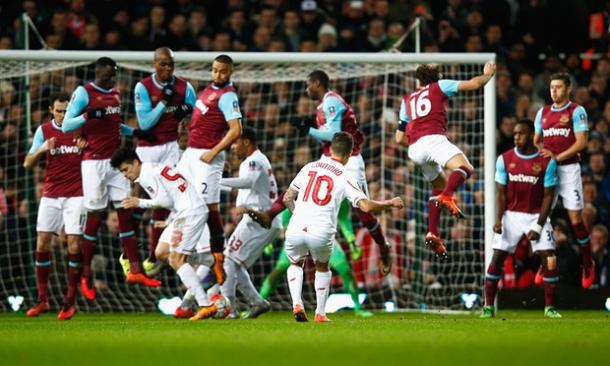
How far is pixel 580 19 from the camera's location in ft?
72.6

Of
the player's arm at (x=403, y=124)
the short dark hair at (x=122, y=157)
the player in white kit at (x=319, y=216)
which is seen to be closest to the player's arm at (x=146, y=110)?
the short dark hair at (x=122, y=157)

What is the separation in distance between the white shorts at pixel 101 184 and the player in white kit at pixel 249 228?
1.31m

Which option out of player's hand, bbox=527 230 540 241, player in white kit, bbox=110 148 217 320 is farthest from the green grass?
player's hand, bbox=527 230 540 241

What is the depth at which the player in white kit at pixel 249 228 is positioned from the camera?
48.9ft

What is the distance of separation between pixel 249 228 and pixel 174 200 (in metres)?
1.27

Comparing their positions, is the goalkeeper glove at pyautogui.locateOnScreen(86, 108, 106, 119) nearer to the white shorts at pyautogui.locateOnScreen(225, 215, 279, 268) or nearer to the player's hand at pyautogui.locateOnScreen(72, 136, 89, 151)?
the player's hand at pyautogui.locateOnScreen(72, 136, 89, 151)

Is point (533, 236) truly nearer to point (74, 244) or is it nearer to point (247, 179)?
point (247, 179)

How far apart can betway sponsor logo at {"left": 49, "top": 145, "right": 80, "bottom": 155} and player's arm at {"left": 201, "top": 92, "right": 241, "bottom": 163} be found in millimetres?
1839

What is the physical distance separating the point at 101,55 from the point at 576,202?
6.04 metres

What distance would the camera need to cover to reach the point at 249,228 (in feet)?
49.7

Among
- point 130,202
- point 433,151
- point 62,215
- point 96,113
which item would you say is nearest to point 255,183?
point 130,202

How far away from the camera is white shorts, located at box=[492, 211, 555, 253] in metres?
15.1

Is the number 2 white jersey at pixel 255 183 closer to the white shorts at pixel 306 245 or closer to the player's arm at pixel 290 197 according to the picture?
the player's arm at pixel 290 197

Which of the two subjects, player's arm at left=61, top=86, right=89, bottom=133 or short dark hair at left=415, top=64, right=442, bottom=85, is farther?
player's arm at left=61, top=86, right=89, bottom=133
